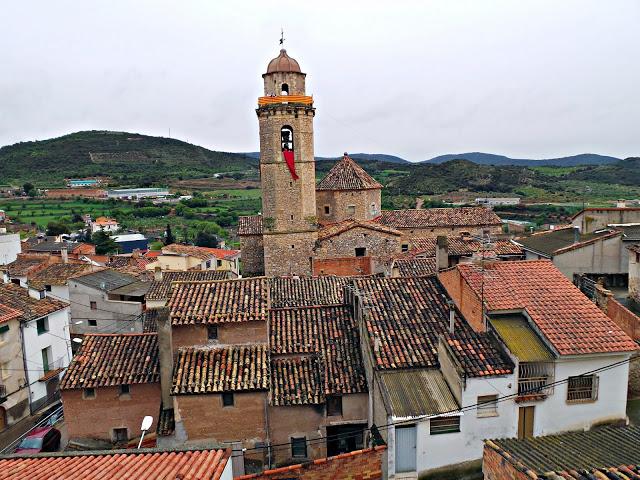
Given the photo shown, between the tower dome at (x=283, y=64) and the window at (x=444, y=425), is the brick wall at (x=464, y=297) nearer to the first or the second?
the window at (x=444, y=425)

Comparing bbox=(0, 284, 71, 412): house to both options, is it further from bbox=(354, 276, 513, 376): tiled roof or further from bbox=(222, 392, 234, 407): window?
bbox=(354, 276, 513, 376): tiled roof

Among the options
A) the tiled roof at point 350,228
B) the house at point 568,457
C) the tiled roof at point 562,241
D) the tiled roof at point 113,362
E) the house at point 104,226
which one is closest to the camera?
the house at point 568,457

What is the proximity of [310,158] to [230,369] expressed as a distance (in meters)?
19.0

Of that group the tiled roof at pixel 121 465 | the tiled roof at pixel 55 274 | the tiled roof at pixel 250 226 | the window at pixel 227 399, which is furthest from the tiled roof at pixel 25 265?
the tiled roof at pixel 121 465

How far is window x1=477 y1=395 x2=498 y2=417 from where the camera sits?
475 inches

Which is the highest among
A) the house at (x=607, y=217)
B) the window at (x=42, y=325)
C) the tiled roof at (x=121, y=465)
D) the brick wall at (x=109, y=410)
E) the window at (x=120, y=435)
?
the house at (x=607, y=217)

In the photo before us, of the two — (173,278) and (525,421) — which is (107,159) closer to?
(173,278)

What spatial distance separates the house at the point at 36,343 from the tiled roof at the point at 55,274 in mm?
6800

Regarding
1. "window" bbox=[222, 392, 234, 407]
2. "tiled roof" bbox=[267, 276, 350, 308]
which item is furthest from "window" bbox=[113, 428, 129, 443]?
"tiled roof" bbox=[267, 276, 350, 308]

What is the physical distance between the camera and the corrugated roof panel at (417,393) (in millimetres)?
11805

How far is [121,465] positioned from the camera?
8750 mm

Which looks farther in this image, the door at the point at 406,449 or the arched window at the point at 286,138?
the arched window at the point at 286,138

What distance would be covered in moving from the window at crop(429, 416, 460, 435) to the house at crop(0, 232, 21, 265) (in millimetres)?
39979

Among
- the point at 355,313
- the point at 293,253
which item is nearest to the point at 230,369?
the point at 355,313
